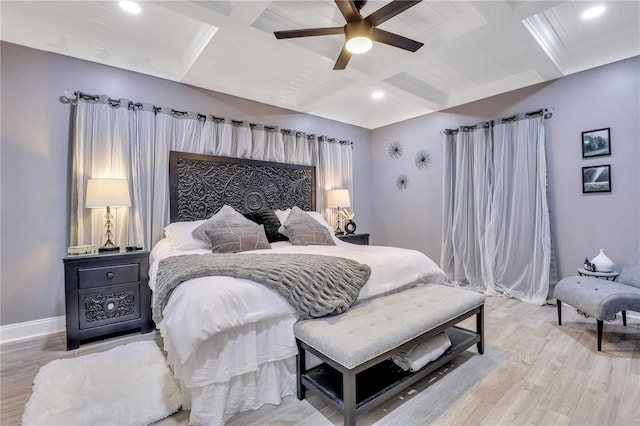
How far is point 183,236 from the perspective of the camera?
2.98 metres

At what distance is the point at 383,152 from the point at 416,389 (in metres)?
4.25

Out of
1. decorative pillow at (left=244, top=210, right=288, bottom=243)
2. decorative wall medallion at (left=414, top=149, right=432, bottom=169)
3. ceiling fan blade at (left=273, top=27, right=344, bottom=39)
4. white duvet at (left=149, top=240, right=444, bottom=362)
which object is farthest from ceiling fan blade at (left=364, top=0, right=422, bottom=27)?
decorative wall medallion at (left=414, top=149, right=432, bottom=169)

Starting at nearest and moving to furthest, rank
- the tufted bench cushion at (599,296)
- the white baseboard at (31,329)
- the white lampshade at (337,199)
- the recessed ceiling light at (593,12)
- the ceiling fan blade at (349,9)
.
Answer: the ceiling fan blade at (349,9) < the tufted bench cushion at (599,296) < the recessed ceiling light at (593,12) < the white baseboard at (31,329) < the white lampshade at (337,199)

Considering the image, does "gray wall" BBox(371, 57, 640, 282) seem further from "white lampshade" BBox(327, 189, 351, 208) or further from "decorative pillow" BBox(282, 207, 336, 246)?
"decorative pillow" BBox(282, 207, 336, 246)

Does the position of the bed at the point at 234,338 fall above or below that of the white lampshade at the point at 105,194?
below

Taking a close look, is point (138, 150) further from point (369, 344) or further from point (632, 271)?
point (632, 271)

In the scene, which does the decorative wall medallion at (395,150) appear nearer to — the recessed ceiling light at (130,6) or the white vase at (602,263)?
the white vase at (602,263)

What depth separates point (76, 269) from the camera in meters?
2.48

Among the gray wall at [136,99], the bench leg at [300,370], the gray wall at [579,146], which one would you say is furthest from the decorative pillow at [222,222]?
the gray wall at [579,146]

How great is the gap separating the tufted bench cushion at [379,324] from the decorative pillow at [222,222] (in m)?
1.63

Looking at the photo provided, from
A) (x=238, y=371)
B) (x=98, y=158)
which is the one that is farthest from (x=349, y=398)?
(x=98, y=158)

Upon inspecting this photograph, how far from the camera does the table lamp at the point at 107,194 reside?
8.75ft

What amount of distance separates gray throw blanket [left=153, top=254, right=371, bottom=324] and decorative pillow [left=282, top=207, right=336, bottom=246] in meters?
1.18

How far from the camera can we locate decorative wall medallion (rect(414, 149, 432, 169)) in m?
4.75
